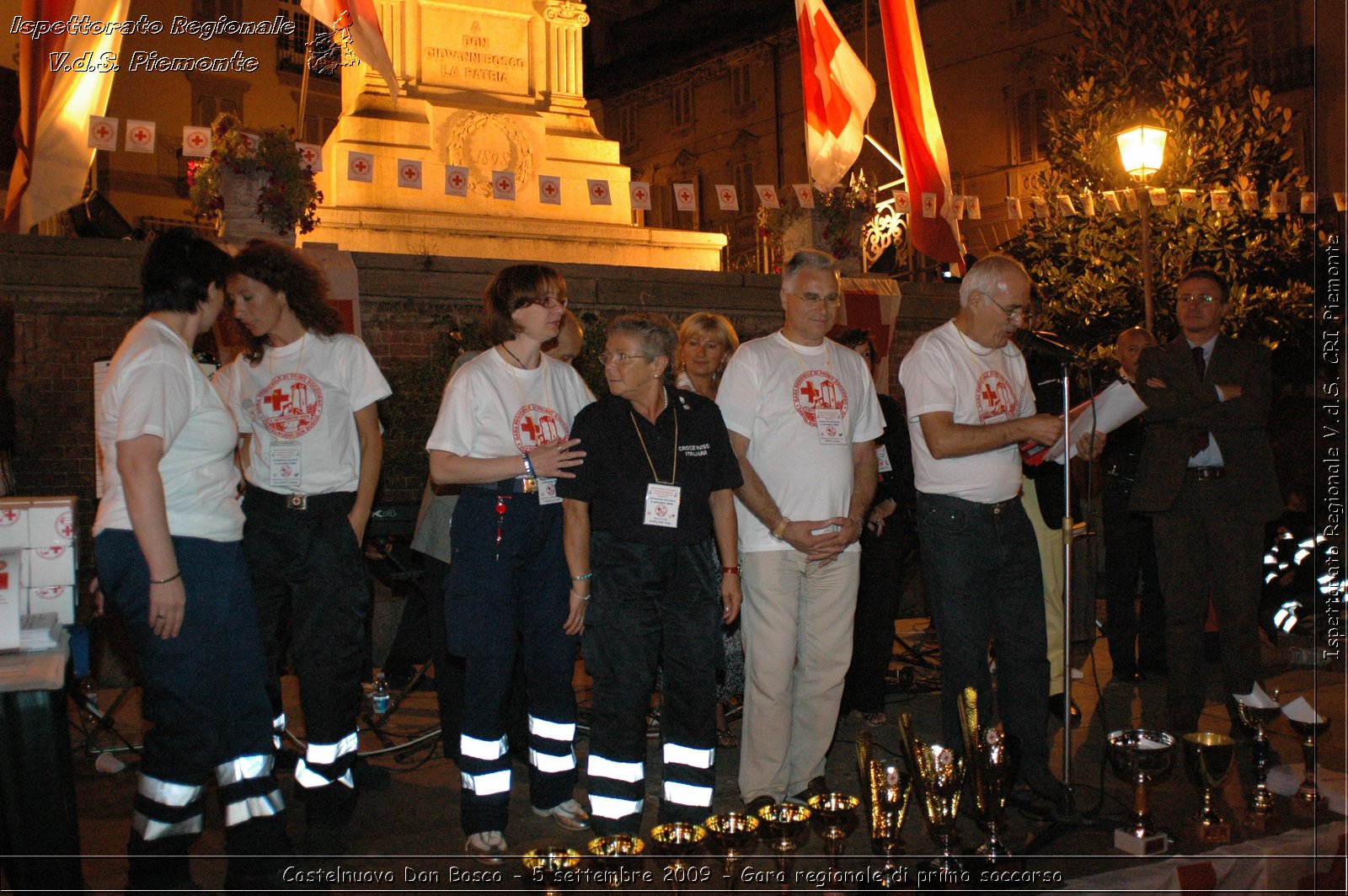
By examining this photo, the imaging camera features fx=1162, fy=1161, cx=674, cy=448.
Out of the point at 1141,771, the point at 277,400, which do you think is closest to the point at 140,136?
the point at 277,400

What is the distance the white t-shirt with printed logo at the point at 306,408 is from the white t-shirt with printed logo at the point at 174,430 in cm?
54

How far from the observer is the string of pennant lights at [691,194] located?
9039 mm

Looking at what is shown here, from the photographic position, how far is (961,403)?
4.75 meters

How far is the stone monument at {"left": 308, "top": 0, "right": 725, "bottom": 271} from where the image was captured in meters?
12.2

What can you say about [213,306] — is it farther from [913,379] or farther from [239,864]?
[913,379]

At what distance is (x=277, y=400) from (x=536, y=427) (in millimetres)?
1014

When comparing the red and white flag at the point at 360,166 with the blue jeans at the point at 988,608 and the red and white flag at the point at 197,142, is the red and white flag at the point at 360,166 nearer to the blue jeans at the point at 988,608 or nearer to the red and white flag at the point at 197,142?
the red and white flag at the point at 197,142

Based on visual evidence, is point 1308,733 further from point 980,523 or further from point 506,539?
point 506,539

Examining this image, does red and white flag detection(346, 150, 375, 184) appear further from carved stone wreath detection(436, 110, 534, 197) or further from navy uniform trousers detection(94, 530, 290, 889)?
navy uniform trousers detection(94, 530, 290, 889)

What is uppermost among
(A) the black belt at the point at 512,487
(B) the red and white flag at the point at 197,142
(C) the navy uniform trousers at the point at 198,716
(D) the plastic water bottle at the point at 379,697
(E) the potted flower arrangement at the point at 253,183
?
(B) the red and white flag at the point at 197,142

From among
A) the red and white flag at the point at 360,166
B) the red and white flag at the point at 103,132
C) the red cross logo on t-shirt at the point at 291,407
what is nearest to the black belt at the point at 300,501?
the red cross logo on t-shirt at the point at 291,407

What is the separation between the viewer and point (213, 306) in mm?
3947

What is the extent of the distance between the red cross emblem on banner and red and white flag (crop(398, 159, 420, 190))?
770 centimetres

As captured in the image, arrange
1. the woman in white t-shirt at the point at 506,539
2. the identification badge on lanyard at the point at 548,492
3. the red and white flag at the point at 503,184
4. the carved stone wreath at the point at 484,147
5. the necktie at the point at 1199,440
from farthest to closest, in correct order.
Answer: the carved stone wreath at the point at 484,147 < the red and white flag at the point at 503,184 < the necktie at the point at 1199,440 < the identification badge on lanyard at the point at 548,492 < the woman in white t-shirt at the point at 506,539
